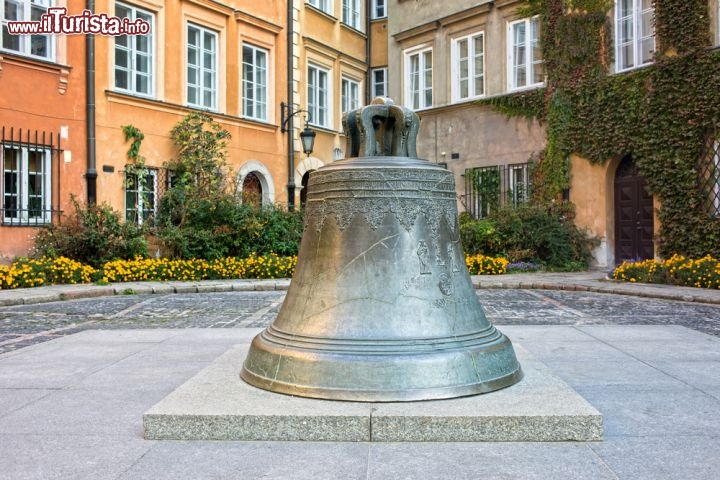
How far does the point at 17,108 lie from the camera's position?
532 inches

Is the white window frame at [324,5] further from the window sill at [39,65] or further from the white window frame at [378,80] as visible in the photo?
the window sill at [39,65]

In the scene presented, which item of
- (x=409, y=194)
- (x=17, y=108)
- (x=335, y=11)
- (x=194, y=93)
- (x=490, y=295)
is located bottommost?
(x=490, y=295)

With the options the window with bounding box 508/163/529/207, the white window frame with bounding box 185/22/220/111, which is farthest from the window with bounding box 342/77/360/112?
the window with bounding box 508/163/529/207

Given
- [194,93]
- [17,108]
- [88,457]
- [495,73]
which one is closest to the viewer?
[88,457]

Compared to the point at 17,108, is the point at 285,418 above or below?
below

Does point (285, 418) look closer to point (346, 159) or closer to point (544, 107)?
point (346, 159)

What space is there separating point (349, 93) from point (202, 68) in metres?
7.39

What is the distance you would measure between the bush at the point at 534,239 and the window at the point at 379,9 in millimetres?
10840

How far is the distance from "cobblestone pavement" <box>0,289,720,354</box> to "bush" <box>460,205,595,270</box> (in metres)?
4.54

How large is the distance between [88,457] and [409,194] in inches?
83.2

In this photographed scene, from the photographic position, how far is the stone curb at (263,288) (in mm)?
11008

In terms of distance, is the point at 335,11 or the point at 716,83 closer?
the point at 716,83

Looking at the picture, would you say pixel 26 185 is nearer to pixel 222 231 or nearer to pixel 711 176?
pixel 222 231

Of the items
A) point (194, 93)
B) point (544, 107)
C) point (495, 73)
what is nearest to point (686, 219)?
point (544, 107)
